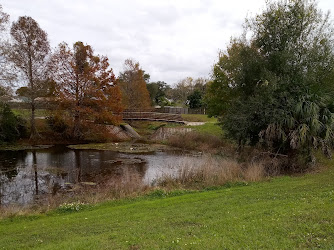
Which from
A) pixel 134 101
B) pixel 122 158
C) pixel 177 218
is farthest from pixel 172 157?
pixel 134 101

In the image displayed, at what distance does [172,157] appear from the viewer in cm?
2630

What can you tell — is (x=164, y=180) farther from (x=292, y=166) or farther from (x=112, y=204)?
(x=292, y=166)

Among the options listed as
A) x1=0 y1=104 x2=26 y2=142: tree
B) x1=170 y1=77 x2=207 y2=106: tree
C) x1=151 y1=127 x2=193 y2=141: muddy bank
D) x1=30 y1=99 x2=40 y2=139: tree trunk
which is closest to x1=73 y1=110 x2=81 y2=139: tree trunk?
x1=30 y1=99 x2=40 y2=139: tree trunk

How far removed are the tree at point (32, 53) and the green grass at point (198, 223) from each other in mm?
28184

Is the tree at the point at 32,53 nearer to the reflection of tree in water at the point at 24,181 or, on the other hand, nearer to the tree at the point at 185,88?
the reflection of tree in water at the point at 24,181

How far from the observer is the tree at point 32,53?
3375 cm

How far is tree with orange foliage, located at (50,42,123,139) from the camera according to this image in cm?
3541

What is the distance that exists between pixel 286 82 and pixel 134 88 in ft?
114

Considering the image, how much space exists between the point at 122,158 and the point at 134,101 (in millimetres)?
25635

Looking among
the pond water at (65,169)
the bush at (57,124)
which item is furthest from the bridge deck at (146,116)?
the pond water at (65,169)

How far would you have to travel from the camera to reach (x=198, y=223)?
24.6ft

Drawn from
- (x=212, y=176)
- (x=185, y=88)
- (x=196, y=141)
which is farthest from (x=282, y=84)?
(x=185, y=88)

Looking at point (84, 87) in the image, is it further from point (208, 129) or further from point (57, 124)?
point (208, 129)

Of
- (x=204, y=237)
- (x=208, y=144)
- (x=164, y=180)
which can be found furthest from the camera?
(x=208, y=144)
